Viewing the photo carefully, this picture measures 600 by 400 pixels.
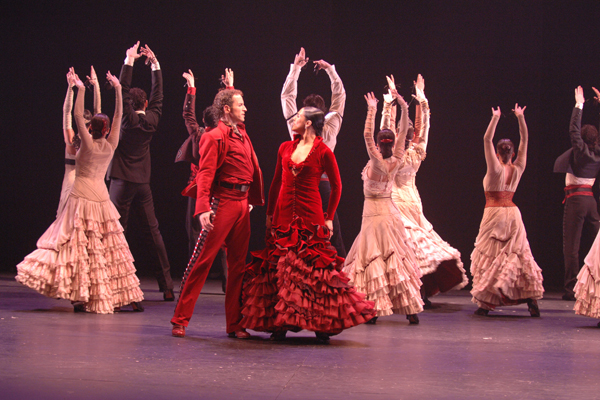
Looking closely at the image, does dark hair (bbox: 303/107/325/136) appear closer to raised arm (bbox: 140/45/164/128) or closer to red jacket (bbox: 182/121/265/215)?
red jacket (bbox: 182/121/265/215)

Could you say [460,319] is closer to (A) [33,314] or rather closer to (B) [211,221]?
(B) [211,221]

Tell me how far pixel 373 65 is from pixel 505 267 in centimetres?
296

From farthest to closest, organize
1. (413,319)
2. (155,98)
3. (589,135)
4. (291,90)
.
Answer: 1. (589,135)
2. (155,98)
3. (291,90)
4. (413,319)

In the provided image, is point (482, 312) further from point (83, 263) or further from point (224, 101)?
point (83, 263)

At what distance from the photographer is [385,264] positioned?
4.84 metres

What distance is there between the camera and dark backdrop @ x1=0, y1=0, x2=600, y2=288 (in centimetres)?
721

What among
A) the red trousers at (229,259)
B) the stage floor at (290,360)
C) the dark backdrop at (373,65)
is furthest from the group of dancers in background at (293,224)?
the dark backdrop at (373,65)

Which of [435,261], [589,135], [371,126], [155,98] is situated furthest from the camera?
[589,135]

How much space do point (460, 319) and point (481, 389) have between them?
2.40m

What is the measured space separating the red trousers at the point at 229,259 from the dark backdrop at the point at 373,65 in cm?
370

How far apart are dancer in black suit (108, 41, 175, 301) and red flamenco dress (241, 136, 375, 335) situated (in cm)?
204

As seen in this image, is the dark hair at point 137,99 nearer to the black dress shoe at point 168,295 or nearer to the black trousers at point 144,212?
the black trousers at point 144,212

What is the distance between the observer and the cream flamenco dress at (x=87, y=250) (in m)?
4.95

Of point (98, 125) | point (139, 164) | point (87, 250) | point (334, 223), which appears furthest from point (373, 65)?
point (87, 250)
